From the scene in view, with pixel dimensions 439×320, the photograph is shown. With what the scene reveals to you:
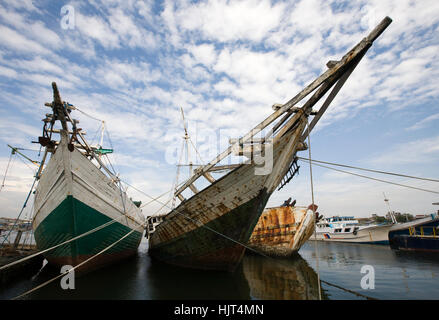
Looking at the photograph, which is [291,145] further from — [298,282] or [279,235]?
[279,235]

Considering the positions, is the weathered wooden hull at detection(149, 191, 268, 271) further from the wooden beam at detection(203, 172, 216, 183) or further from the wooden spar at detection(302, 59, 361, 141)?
the wooden spar at detection(302, 59, 361, 141)

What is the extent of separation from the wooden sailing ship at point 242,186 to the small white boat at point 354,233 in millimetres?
24471

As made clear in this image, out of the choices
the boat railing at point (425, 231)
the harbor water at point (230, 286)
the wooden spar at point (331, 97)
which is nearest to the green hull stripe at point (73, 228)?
the harbor water at point (230, 286)

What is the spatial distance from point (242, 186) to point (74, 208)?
6583mm

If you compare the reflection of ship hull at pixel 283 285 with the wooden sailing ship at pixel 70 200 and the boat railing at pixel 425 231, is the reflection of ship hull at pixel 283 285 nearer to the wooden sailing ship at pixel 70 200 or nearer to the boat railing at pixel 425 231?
the wooden sailing ship at pixel 70 200

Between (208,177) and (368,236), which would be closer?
(208,177)

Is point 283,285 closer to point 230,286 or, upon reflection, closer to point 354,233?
point 230,286

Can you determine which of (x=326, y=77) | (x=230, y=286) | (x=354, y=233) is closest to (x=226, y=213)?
(x=230, y=286)

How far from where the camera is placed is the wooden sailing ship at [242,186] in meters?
7.30

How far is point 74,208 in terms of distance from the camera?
778cm

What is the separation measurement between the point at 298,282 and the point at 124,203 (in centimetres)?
979

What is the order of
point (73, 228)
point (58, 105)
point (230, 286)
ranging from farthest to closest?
point (73, 228)
point (230, 286)
point (58, 105)

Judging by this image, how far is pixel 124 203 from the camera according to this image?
11.7 m
